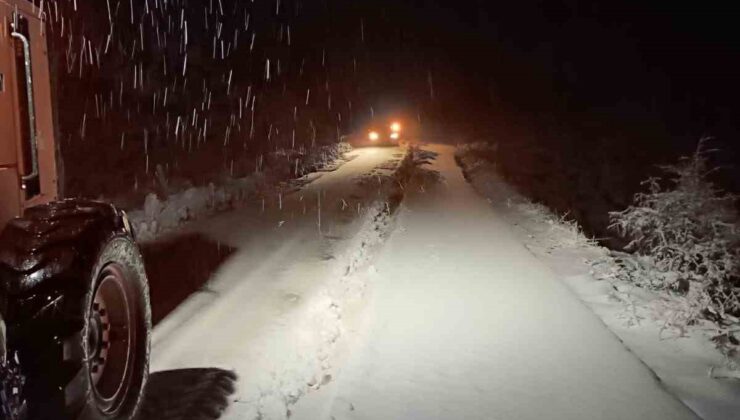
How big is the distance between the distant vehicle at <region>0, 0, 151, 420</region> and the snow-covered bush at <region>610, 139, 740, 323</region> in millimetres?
6347

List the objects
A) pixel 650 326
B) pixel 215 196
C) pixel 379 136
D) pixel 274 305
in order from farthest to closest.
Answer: pixel 379 136 → pixel 215 196 → pixel 274 305 → pixel 650 326

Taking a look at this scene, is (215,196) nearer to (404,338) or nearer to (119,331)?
(404,338)

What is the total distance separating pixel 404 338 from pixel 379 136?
125ft

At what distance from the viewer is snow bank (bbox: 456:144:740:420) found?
19.1 feet

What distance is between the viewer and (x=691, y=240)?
9039 mm

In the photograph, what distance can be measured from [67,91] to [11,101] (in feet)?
78.8

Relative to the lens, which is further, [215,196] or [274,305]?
[215,196]

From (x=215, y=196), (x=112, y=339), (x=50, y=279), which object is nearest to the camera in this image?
(x=50, y=279)

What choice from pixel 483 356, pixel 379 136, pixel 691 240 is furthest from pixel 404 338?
pixel 379 136

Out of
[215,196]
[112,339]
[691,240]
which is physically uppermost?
[112,339]

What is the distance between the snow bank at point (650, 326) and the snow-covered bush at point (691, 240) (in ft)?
1.30

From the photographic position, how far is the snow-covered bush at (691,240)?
811 centimetres

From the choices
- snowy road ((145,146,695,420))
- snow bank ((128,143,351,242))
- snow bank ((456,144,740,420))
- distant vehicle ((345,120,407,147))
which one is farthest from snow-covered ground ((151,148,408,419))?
distant vehicle ((345,120,407,147))

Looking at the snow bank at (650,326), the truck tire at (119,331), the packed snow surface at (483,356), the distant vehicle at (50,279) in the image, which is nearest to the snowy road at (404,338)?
the packed snow surface at (483,356)
